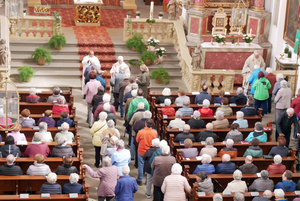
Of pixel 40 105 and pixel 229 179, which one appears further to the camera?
pixel 40 105

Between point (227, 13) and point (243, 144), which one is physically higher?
point (227, 13)

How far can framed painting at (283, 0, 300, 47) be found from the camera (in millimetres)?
18834

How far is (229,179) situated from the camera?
11789 millimetres

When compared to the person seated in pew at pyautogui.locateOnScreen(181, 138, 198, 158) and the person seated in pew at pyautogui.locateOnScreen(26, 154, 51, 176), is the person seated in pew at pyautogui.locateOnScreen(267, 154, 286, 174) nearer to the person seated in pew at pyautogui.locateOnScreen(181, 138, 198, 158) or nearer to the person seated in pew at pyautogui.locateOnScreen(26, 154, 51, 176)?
the person seated in pew at pyautogui.locateOnScreen(181, 138, 198, 158)

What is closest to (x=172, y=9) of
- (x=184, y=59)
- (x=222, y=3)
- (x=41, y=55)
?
(x=222, y=3)

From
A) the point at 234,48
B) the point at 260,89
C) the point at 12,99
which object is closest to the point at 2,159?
the point at 12,99

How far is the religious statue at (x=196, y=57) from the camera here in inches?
723

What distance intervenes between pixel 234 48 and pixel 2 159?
10.6m

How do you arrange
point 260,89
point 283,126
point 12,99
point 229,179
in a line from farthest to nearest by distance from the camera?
point 260,89
point 283,126
point 229,179
point 12,99

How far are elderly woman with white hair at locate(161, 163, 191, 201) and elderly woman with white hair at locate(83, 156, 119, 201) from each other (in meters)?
0.95

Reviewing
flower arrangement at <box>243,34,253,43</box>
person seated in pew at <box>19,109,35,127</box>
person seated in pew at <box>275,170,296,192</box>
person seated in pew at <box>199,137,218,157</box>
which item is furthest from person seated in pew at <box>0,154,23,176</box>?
flower arrangement at <box>243,34,253,43</box>

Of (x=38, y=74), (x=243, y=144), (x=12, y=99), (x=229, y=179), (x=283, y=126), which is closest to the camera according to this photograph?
(x=12, y=99)

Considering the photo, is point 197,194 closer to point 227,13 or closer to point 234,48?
point 234,48

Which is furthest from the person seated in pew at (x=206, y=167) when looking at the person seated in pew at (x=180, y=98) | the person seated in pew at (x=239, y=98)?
the person seated in pew at (x=239, y=98)
